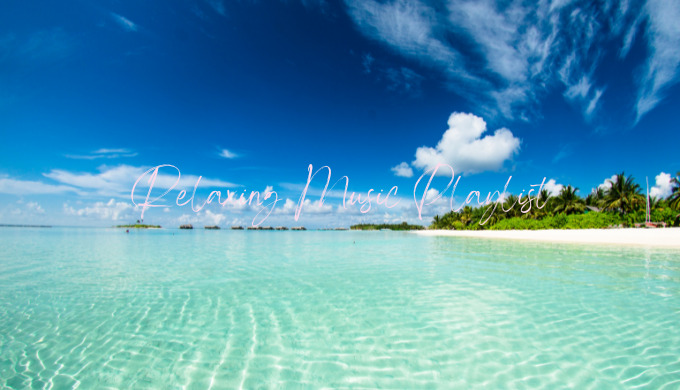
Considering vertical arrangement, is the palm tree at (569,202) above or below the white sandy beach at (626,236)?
above

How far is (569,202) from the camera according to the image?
59.2 meters

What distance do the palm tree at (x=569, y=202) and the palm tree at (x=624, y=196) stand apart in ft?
24.0

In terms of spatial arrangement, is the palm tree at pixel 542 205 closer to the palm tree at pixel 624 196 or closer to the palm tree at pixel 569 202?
the palm tree at pixel 569 202

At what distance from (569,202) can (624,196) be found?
10.5 m

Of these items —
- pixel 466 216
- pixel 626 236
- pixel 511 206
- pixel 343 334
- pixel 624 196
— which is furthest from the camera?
pixel 466 216

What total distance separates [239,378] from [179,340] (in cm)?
220

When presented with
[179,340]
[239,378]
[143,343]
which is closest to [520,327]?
[239,378]

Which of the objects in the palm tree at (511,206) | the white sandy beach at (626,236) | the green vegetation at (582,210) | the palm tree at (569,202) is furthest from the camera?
the palm tree at (511,206)

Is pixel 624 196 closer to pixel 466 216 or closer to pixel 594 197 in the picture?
pixel 594 197

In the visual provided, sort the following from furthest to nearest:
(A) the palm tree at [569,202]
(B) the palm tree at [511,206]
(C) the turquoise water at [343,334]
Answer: (B) the palm tree at [511,206]
(A) the palm tree at [569,202]
(C) the turquoise water at [343,334]

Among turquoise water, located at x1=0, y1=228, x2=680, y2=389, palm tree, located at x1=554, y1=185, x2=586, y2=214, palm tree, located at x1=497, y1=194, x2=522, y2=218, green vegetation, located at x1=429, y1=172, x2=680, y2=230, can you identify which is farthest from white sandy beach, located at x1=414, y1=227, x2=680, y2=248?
turquoise water, located at x1=0, y1=228, x2=680, y2=389

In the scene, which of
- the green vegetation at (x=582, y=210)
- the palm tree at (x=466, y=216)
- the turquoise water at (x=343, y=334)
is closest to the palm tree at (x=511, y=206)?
the green vegetation at (x=582, y=210)

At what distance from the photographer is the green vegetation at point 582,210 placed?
4594cm

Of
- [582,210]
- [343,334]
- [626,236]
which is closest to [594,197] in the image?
[582,210]
